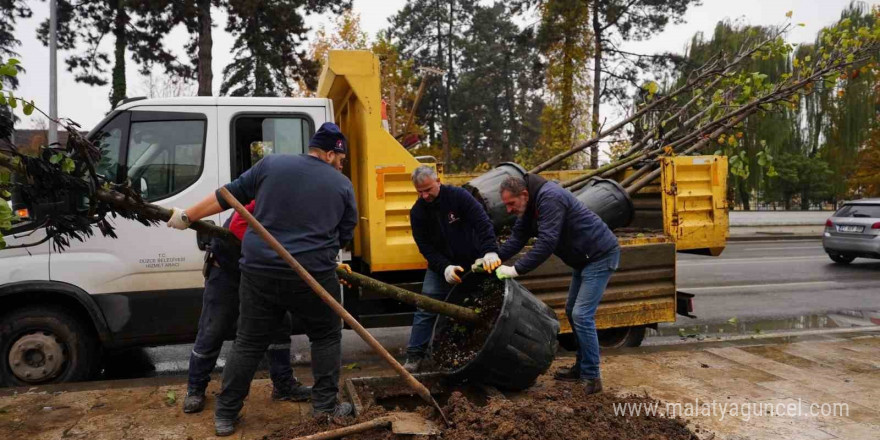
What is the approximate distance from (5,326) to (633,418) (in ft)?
14.7

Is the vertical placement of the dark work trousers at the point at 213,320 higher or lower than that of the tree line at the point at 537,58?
lower

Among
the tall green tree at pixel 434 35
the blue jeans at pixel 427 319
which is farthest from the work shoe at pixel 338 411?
the tall green tree at pixel 434 35

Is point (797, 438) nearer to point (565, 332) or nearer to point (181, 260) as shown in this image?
point (565, 332)

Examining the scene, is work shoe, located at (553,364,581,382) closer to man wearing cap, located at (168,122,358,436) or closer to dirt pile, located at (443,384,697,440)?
dirt pile, located at (443,384,697,440)

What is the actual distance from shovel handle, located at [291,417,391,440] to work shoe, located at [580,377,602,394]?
1.67m

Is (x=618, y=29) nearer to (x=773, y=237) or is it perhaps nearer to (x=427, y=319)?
(x=773, y=237)

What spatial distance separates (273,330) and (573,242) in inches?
89.2

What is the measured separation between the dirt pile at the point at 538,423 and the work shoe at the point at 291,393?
0.73m

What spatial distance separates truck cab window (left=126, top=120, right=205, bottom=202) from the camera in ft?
15.9

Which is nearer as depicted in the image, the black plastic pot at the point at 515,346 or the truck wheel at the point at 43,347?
the black plastic pot at the point at 515,346

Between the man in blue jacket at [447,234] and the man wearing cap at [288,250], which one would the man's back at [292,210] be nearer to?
the man wearing cap at [288,250]

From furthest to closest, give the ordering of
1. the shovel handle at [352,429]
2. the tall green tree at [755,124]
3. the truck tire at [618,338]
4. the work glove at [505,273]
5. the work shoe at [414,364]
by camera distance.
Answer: the tall green tree at [755,124] < the truck tire at [618,338] < the work shoe at [414,364] < the work glove at [505,273] < the shovel handle at [352,429]

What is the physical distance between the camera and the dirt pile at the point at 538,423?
3.42 metres

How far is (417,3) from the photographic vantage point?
34.6 m
